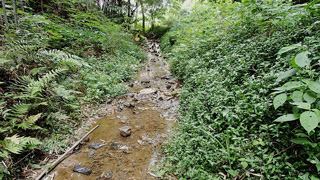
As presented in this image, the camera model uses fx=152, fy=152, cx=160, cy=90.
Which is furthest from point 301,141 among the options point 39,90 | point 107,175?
point 39,90

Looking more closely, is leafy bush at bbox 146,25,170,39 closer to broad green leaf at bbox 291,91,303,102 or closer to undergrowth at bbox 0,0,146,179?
undergrowth at bbox 0,0,146,179

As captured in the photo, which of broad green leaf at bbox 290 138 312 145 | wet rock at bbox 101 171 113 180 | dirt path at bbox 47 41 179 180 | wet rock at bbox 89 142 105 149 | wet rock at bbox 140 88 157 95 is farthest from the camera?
wet rock at bbox 140 88 157 95

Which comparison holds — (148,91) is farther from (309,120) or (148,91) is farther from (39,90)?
(309,120)

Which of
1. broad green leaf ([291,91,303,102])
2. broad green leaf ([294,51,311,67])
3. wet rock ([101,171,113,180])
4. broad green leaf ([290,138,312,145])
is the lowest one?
wet rock ([101,171,113,180])

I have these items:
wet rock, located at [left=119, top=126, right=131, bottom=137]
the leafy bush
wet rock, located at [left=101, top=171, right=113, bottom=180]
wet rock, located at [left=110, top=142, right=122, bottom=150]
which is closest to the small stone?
wet rock, located at [left=119, top=126, right=131, bottom=137]

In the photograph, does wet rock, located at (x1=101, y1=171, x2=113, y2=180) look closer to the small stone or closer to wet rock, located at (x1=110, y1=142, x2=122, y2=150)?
wet rock, located at (x1=110, y1=142, x2=122, y2=150)

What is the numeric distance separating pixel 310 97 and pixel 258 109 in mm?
731

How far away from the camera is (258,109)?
8.54 ft

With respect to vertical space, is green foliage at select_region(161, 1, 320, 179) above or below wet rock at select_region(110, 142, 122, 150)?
above

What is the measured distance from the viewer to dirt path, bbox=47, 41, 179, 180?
2.76 meters

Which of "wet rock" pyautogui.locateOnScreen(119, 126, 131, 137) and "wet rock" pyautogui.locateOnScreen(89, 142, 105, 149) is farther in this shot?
"wet rock" pyautogui.locateOnScreen(119, 126, 131, 137)

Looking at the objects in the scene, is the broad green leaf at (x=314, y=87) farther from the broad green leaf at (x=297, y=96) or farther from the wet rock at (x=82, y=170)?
the wet rock at (x=82, y=170)

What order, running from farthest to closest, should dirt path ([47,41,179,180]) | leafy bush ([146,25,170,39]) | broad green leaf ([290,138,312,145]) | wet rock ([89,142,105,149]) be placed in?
leafy bush ([146,25,170,39])
wet rock ([89,142,105,149])
dirt path ([47,41,179,180])
broad green leaf ([290,138,312,145])

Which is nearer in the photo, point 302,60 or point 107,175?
point 302,60
